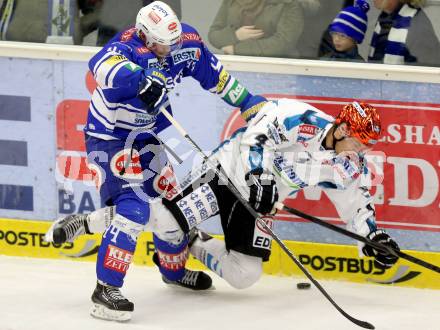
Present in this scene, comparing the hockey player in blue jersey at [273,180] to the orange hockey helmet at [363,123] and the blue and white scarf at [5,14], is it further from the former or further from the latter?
the blue and white scarf at [5,14]

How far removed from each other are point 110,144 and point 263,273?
3.86 ft

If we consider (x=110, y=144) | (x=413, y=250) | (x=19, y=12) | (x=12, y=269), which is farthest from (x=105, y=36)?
(x=413, y=250)

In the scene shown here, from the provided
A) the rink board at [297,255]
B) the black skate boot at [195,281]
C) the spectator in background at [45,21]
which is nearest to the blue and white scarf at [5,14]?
the spectator in background at [45,21]

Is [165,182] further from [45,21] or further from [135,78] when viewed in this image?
[45,21]

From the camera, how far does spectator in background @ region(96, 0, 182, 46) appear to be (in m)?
6.12

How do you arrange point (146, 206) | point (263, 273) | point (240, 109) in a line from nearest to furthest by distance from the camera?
1. point (146, 206)
2. point (240, 109)
3. point (263, 273)

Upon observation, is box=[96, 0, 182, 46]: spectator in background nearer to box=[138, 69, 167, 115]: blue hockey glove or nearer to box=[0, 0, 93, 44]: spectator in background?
box=[0, 0, 93, 44]: spectator in background

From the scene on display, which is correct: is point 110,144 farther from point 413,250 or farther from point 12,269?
point 413,250

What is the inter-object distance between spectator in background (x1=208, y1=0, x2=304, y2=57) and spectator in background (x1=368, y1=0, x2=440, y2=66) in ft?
1.38

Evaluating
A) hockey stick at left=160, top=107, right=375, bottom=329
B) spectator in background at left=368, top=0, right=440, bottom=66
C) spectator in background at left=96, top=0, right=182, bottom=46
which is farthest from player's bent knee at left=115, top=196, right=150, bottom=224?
spectator in background at left=368, top=0, right=440, bottom=66

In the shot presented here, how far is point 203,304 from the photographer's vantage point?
556 cm

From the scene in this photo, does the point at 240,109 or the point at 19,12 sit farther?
the point at 19,12

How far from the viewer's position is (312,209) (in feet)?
19.6

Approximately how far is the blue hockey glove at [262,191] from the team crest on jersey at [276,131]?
211 mm
